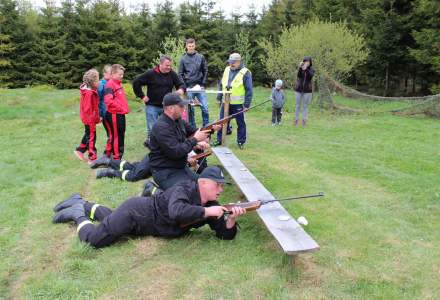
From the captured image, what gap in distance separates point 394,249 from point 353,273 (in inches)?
30.6

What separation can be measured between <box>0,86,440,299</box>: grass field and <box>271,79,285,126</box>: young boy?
322 cm

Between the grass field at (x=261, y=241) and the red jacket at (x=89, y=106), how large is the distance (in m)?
0.87

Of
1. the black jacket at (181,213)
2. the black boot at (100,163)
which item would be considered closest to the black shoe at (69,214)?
the black jacket at (181,213)

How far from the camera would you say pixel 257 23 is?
35.9 meters

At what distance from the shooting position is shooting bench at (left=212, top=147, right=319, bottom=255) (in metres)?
3.53

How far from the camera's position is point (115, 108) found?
7.25 m

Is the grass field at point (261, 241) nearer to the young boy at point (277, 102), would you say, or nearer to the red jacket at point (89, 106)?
the red jacket at point (89, 106)

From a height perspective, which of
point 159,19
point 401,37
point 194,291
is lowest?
point 194,291

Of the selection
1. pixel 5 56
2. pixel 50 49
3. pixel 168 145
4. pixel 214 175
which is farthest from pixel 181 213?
pixel 5 56

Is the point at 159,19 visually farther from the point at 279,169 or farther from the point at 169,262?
the point at 169,262

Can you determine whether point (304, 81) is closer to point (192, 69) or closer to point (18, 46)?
point (192, 69)

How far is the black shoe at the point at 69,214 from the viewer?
4.77 metres

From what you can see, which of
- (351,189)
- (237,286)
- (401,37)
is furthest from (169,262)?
(401,37)

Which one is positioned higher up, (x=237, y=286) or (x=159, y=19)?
(x=159, y=19)
